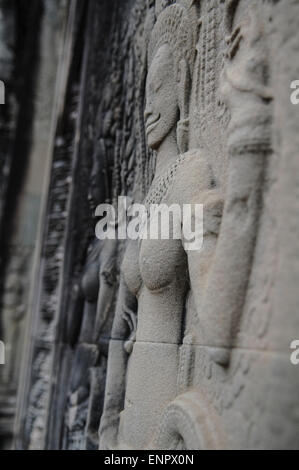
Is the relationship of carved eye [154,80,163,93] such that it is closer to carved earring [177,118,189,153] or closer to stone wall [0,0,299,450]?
stone wall [0,0,299,450]

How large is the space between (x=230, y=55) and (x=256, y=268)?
0.73 meters

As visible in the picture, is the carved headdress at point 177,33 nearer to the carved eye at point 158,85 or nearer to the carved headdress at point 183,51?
the carved headdress at point 183,51

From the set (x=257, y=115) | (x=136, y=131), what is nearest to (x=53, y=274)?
(x=136, y=131)

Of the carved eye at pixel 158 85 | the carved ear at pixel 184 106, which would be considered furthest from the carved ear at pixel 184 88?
the carved eye at pixel 158 85

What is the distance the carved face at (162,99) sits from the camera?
2.11 metres

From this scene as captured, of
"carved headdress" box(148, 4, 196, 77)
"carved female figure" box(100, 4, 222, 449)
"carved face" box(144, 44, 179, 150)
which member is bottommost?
"carved female figure" box(100, 4, 222, 449)

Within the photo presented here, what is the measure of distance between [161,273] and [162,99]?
800 mm

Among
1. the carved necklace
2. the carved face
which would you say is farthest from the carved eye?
the carved necklace

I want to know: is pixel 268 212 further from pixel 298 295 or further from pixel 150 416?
pixel 150 416

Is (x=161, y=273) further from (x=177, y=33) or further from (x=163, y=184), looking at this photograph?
(x=177, y=33)

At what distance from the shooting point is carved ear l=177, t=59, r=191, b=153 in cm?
200

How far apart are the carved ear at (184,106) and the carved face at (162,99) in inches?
3.0

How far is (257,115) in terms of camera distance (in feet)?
4.50

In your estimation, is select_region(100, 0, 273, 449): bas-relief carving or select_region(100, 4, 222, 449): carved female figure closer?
select_region(100, 0, 273, 449): bas-relief carving
